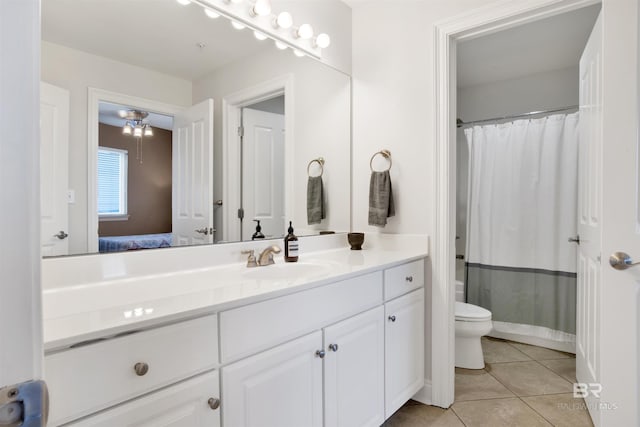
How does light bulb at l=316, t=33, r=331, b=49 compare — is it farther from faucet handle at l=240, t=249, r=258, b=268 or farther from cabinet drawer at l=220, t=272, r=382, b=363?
cabinet drawer at l=220, t=272, r=382, b=363

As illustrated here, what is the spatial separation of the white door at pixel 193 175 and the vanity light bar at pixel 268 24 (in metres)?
0.40

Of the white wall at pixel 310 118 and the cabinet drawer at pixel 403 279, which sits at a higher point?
the white wall at pixel 310 118

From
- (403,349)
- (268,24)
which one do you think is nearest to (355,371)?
(403,349)

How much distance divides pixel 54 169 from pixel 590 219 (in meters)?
2.34

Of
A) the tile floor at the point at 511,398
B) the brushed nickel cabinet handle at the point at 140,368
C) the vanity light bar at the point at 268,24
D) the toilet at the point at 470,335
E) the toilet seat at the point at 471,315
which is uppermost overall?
the vanity light bar at the point at 268,24

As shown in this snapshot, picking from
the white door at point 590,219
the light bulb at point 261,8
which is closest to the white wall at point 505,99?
the white door at point 590,219

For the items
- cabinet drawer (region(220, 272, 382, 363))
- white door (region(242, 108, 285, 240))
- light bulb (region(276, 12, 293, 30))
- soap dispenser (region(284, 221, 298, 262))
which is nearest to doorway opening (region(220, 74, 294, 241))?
white door (region(242, 108, 285, 240))

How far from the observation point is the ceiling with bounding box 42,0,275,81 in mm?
1224

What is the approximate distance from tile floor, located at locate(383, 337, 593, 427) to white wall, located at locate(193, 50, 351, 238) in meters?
1.16

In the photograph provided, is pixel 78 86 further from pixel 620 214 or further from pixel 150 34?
pixel 620 214

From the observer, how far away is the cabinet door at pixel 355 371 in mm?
1373

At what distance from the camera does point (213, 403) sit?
3.22 feet

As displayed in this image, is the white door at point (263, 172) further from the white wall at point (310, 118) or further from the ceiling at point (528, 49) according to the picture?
the ceiling at point (528, 49)

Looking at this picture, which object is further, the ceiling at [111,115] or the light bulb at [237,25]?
the light bulb at [237,25]
